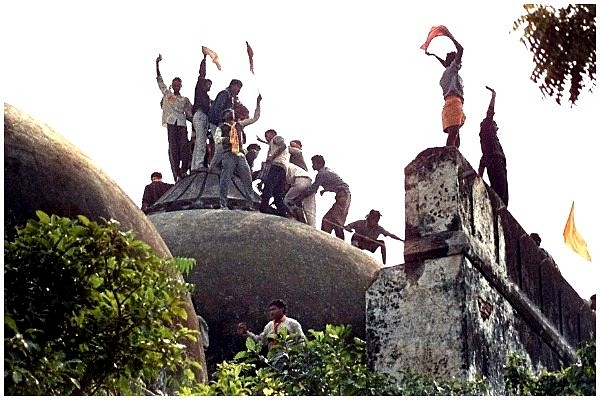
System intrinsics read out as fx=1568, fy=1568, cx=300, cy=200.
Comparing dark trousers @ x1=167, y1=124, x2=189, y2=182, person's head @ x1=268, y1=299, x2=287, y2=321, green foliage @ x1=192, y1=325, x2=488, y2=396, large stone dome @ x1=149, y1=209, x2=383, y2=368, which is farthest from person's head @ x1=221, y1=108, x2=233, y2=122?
green foliage @ x1=192, y1=325, x2=488, y2=396

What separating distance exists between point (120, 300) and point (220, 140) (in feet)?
21.8

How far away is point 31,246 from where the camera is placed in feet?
24.3

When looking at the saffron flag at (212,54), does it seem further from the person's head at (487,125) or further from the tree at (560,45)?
the tree at (560,45)

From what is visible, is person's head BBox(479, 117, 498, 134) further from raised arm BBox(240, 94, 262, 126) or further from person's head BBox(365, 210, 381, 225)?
raised arm BBox(240, 94, 262, 126)

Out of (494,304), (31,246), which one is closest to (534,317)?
(494,304)

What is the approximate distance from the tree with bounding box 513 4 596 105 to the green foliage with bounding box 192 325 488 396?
292cm

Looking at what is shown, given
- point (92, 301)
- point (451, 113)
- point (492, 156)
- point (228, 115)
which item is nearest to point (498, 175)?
point (492, 156)

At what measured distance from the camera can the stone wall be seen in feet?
32.0

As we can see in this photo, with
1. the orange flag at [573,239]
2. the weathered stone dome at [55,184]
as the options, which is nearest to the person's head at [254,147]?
the weathered stone dome at [55,184]

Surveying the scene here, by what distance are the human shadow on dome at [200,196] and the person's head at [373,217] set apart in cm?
101

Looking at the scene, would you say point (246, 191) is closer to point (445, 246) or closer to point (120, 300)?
point (445, 246)

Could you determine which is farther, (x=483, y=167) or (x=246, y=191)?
(x=246, y=191)

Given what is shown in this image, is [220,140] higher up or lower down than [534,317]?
higher up

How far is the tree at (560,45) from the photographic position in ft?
20.5
